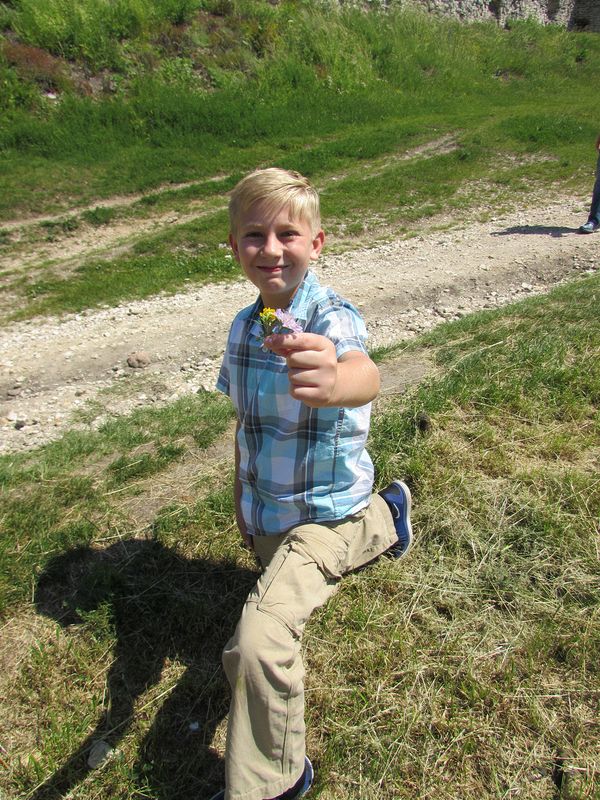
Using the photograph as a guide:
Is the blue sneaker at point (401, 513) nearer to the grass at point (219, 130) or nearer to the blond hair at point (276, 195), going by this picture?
the blond hair at point (276, 195)

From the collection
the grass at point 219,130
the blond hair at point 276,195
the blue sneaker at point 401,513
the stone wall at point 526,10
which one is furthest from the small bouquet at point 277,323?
the stone wall at point 526,10

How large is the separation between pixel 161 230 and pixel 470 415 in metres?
9.25

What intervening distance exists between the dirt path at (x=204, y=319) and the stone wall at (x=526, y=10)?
70.3ft

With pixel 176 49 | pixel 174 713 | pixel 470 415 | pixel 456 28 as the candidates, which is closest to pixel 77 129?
pixel 176 49

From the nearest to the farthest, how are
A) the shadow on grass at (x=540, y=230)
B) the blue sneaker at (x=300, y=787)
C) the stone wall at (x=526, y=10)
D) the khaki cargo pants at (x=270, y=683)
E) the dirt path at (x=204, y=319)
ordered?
the khaki cargo pants at (x=270, y=683)
the blue sneaker at (x=300, y=787)
the dirt path at (x=204, y=319)
the shadow on grass at (x=540, y=230)
the stone wall at (x=526, y=10)

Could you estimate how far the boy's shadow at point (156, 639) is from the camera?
2.39 m

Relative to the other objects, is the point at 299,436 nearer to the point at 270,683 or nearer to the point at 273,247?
the point at 273,247

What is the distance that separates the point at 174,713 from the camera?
2602 millimetres

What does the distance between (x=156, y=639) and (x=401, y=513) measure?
1345 mm

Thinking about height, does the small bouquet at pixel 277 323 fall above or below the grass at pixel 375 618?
above

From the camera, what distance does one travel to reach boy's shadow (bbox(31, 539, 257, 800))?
2.39m

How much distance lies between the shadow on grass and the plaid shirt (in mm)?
9200

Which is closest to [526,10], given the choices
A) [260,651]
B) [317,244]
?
[317,244]

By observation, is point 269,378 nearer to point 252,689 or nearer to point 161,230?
point 252,689
